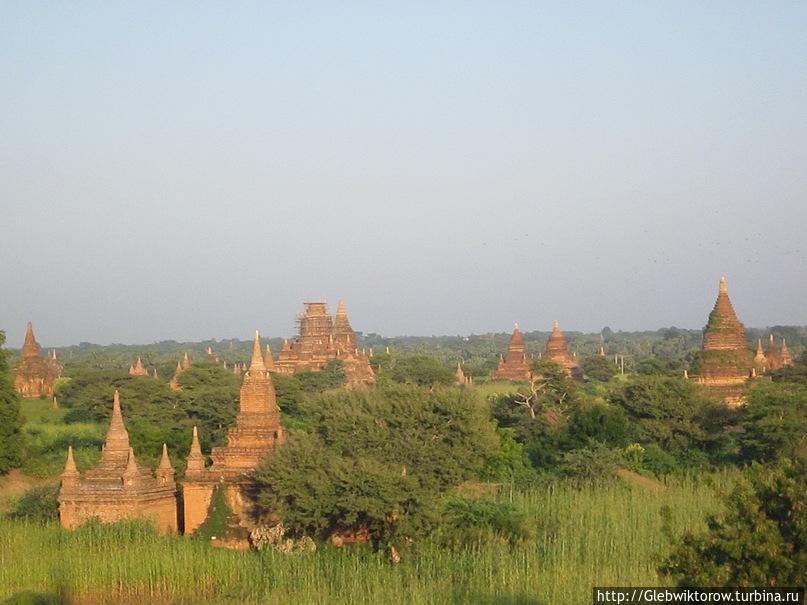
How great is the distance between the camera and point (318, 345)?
76438mm

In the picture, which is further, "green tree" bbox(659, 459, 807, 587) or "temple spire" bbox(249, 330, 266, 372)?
"temple spire" bbox(249, 330, 266, 372)

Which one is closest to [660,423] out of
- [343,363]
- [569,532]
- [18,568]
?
[569,532]

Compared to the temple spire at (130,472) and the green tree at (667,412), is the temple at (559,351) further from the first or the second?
the temple spire at (130,472)

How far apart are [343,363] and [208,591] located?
48827mm

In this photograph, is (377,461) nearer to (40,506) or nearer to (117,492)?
(117,492)

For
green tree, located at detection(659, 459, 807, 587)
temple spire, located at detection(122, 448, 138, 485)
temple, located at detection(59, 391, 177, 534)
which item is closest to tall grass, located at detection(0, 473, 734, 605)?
temple, located at detection(59, 391, 177, 534)

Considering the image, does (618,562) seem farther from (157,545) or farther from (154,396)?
(154,396)

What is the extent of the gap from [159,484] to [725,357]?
3187 cm

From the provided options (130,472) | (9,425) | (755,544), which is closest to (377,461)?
(130,472)

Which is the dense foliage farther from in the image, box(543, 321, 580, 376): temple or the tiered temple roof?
box(543, 321, 580, 376): temple

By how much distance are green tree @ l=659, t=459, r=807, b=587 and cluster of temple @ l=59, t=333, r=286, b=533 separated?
14.5 metres

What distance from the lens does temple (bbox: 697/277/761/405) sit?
176 ft

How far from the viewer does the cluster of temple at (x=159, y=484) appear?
27188 millimetres

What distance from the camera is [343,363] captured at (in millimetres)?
72500
